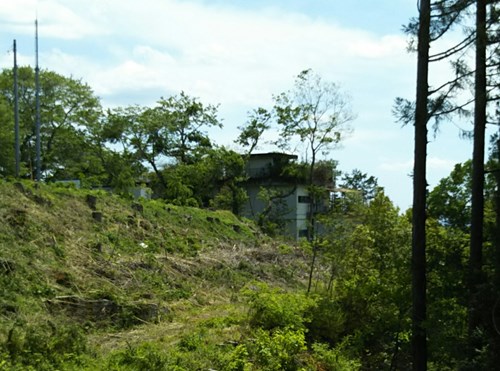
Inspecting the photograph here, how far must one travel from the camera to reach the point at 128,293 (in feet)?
41.4

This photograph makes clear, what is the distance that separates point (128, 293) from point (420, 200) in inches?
228

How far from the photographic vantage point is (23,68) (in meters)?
36.9

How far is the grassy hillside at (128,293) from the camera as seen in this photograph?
8781 millimetres

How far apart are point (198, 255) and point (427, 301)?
8.60m

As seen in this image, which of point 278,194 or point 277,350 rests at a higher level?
point 278,194

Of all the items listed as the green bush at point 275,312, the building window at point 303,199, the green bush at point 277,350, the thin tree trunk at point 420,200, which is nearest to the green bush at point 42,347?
the green bush at point 277,350

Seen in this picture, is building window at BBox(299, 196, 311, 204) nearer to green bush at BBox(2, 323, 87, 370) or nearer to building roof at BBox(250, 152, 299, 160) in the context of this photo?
building roof at BBox(250, 152, 299, 160)

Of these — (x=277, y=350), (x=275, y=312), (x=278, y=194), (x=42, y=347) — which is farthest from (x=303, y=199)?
(x=42, y=347)

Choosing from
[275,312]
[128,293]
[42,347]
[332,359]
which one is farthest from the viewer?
[128,293]

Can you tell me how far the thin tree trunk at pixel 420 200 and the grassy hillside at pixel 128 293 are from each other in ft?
5.58

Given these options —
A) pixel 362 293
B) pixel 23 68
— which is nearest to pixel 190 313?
pixel 362 293

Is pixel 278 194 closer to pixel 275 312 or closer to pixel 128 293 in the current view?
pixel 128 293

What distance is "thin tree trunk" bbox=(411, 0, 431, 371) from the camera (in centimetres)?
979

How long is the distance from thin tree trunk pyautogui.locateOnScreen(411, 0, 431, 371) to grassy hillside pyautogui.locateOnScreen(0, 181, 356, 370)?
5.58 feet
